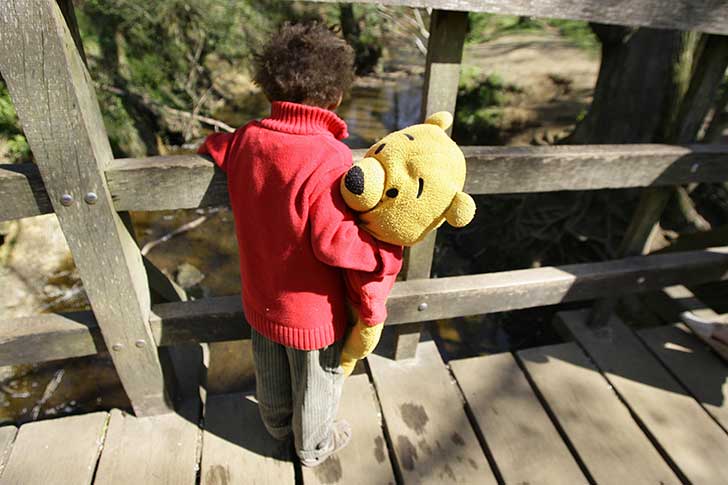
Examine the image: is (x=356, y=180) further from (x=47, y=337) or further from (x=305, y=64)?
(x=47, y=337)

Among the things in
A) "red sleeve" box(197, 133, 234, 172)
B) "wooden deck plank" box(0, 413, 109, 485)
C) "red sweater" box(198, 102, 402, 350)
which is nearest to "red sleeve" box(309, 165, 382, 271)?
"red sweater" box(198, 102, 402, 350)

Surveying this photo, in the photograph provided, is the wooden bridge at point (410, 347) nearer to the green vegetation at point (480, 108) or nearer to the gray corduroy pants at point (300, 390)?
the gray corduroy pants at point (300, 390)

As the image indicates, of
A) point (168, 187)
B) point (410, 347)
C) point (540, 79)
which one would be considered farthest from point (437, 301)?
point (540, 79)

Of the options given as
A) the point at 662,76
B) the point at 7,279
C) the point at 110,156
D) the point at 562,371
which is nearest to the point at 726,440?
the point at 562,371

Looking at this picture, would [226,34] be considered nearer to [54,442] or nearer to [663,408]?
[54,442]

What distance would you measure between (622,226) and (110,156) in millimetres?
4205

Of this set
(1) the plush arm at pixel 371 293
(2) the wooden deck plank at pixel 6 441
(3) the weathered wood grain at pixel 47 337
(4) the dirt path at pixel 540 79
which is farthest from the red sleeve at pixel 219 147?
(4) the dirt path at pixel 540 79

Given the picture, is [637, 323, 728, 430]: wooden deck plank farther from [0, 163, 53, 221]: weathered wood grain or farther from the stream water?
[0, 163, 53, 221]: weathered wood grain

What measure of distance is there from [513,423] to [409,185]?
1265 mm

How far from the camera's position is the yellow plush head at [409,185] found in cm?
107

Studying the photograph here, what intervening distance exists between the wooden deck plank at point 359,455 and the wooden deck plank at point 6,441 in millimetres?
1047

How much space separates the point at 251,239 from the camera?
1.27 meters

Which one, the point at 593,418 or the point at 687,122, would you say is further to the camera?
the point at 593,418

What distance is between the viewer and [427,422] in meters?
1.85
